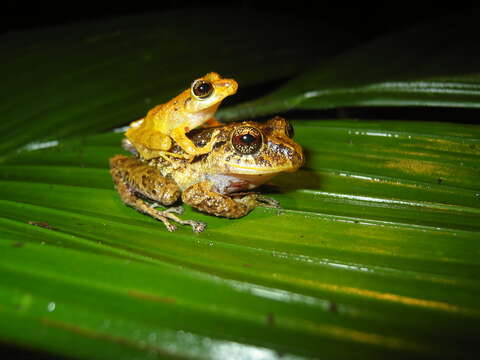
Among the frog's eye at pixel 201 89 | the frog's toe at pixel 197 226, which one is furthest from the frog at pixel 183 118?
the frog's toe at pixel 197 226

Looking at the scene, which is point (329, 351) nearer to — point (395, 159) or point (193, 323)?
point (193, 323)

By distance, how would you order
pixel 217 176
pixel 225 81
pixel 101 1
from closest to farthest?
pixel 225 81, pixel 217 176, pixel 101 1

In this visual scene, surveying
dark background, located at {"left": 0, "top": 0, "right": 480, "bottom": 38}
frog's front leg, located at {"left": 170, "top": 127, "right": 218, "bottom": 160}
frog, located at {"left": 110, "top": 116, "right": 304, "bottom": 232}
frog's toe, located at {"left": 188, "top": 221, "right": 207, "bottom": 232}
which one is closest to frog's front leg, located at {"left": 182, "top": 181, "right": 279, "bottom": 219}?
frog, located at {"left": 110, "top": 116, "right": 304, "bottom": 232}

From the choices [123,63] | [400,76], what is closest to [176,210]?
[123,63]

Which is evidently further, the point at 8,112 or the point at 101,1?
the point at 101,1

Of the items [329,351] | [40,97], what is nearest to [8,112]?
[40,97]

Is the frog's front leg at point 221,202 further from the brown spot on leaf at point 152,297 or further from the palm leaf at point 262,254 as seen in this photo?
the brown spot on leaf at point 152,297

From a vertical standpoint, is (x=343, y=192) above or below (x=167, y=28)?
below
